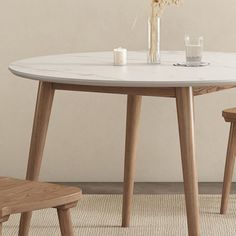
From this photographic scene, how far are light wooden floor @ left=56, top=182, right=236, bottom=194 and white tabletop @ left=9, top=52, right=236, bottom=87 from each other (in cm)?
92

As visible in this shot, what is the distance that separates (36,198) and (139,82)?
51 centimetres

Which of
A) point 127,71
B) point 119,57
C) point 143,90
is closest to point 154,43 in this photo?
point 119,57

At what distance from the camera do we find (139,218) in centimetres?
361

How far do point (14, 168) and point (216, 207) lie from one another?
109cm

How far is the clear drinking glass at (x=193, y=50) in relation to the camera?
9.77ft

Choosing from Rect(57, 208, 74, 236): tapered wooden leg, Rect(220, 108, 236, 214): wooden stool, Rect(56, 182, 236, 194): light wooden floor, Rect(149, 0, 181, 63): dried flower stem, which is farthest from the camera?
Rect(56, 182, 236, 194): light wooden floor

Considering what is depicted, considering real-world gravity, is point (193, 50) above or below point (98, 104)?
above

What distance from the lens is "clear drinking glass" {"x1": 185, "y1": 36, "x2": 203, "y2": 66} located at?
2.98m

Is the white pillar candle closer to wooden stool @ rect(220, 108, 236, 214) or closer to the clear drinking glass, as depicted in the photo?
the clear drinking glass

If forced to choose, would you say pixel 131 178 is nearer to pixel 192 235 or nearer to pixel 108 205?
pixel 108 205

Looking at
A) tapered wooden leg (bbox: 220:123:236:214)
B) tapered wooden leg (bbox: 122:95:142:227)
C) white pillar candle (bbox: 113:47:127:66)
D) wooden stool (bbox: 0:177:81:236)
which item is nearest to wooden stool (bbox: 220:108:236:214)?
tapered wooden leg (bbox: 220:123:236:214)

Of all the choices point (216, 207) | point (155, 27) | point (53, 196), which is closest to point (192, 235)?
point (53, 196)

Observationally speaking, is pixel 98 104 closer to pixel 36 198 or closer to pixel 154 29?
pixel 154 29

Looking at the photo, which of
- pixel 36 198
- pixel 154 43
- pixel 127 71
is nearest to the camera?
pixel 36 198
